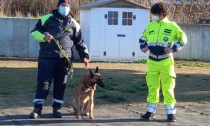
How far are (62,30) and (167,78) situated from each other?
78.6 inches

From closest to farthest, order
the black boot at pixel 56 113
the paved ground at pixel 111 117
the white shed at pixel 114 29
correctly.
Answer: the paved ground at pixel 111 117 → the black boot at pixel 56 113 → the white shed at pixel 114 29

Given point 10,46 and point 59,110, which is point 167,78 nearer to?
point 59,110

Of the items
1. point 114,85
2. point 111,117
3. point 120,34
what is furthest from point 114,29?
point 111,117

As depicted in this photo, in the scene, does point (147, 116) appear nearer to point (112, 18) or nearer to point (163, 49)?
point (163, 49)

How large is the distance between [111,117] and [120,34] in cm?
1492

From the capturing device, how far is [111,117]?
1035 cm

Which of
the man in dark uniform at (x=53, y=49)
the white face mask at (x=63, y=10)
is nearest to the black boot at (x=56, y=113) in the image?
the man in dark uniform at (x=53, y=49)

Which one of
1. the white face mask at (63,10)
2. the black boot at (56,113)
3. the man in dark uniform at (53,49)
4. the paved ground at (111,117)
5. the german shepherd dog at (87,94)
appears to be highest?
the white face mask at (63,10)

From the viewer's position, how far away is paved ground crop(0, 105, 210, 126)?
31.7ft

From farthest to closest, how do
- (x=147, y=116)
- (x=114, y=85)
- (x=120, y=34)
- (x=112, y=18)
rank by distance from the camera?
(x=120, y=34)
(x=112, y=18)
(x=114, y=85)
(x=147, y=116)

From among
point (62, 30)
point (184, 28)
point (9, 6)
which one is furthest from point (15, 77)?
point (9, 6)

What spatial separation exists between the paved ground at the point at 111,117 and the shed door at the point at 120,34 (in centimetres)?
1346

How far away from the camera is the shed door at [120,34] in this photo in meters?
24.9

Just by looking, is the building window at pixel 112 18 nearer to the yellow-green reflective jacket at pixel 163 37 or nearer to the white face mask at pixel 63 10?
the yellow-green reflective jacket at pixel 163 37
